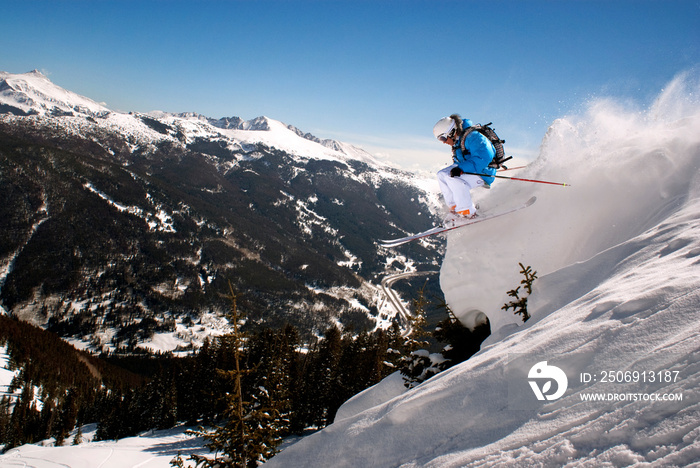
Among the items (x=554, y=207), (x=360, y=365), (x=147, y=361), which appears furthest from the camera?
(x=147, y=361)

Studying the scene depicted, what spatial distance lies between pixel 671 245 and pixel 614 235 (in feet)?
8.15

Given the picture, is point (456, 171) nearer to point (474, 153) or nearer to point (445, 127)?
point (474, 153)

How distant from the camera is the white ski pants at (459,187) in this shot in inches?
382

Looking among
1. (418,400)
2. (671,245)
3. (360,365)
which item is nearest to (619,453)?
(418,400)

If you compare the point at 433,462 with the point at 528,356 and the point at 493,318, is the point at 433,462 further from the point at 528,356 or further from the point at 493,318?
the point at 493,318

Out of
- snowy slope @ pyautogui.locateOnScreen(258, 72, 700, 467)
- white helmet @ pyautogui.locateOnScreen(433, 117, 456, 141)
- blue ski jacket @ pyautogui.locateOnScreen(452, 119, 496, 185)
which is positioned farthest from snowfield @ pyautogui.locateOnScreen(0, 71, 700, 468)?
white helmet @ pyautogui.locateOnScreen(433, 117, 456, 141)

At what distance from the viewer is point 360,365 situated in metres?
35.5

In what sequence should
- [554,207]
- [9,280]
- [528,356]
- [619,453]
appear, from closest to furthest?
[619,453], [528,356], [554,207], [9,280]

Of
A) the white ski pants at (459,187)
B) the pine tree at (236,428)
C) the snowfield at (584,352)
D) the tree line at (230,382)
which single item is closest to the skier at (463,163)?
the white ski pants at (459,187)

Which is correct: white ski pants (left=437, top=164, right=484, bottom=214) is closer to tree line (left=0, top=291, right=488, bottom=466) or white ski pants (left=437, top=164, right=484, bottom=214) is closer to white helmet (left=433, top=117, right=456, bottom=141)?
white helmet (left=433, top=117, right=456, bottom=141)

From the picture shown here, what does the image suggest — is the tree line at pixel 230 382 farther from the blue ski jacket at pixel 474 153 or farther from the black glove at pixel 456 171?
the blue ski jacket at pixel 474 153

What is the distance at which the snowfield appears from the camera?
97.3 inches

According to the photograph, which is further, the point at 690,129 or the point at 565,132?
the point at 565,132

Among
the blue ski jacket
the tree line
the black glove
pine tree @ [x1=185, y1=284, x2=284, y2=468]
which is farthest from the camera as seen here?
the tree line
